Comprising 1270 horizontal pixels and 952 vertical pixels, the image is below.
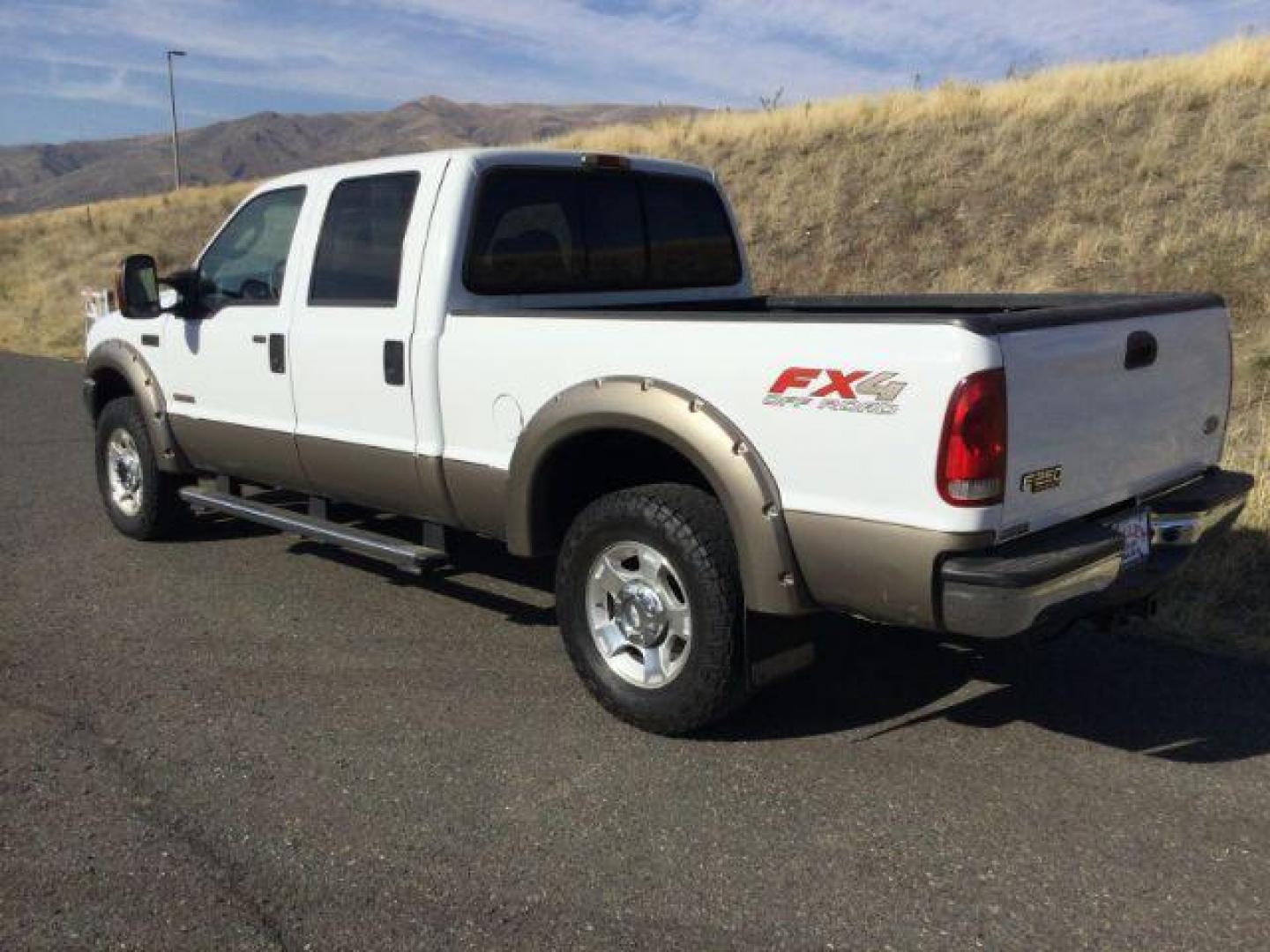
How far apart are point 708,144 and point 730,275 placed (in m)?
16.3

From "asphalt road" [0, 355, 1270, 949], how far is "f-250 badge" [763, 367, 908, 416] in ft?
4.11

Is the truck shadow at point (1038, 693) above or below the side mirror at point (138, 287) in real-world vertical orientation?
below

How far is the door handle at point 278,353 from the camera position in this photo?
5.35m

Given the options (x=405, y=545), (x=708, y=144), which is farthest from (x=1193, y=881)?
(x=708, y=144)

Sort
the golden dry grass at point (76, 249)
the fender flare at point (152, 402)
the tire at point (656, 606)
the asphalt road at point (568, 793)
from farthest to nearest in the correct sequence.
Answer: the golden dry grass at point (76, 249)
the fender flare at point (152, 402)
the tire at point (656, 606)
the asphalt road at point (568, 793)

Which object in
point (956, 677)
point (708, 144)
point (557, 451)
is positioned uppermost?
point (708, 144)

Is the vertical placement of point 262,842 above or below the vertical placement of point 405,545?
below

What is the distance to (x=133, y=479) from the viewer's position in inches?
265

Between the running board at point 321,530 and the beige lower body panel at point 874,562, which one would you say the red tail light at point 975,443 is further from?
the running board at point 321,530

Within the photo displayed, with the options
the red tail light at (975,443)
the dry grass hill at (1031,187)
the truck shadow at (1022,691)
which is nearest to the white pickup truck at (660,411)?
the red tail light at (975,443)

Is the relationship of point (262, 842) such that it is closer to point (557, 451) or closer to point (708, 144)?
point (557, 451)

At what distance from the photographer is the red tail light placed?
3.10m

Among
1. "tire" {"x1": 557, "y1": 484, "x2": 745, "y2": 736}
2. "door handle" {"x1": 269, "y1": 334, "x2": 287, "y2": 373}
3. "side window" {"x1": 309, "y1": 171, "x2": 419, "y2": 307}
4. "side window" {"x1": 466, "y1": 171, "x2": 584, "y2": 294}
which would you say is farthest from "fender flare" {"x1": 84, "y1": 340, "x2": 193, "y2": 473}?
"tire" {"x1": 557, "y1": 484, "x2": 745, "y2": 736}

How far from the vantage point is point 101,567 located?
6254 millimetres
